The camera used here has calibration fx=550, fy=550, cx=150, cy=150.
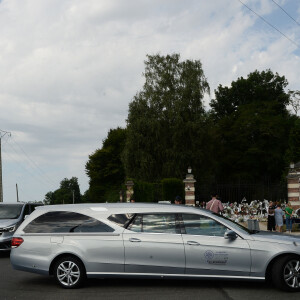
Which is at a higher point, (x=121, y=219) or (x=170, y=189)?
(x=170, y=189)

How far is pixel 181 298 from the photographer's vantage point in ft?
28.5

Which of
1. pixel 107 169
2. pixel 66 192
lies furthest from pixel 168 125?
pixel 66 192

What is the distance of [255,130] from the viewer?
55844mm

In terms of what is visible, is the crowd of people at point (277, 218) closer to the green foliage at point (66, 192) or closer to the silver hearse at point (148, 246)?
the silver hearse at point (148, 246)

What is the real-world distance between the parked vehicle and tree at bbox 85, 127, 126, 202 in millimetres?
52662

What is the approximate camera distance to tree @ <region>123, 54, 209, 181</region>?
48781 millimetres

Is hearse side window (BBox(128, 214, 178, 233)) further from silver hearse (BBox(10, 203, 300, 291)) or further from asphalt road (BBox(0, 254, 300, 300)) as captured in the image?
asphalt road (BBox(0, 254, 300, 300))

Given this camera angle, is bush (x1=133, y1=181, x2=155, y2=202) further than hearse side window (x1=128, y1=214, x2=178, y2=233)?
Yes

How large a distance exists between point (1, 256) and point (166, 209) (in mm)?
8587

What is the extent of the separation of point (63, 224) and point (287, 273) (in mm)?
4050

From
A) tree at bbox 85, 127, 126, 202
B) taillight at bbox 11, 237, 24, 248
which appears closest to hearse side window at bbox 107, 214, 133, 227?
taillight at bbox 11, 237, 24, 248

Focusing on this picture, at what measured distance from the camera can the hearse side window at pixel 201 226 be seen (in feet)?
31.3

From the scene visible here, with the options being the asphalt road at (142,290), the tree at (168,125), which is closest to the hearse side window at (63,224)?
the asphalt road at (142,290)

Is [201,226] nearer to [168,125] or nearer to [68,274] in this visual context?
[68,274]
